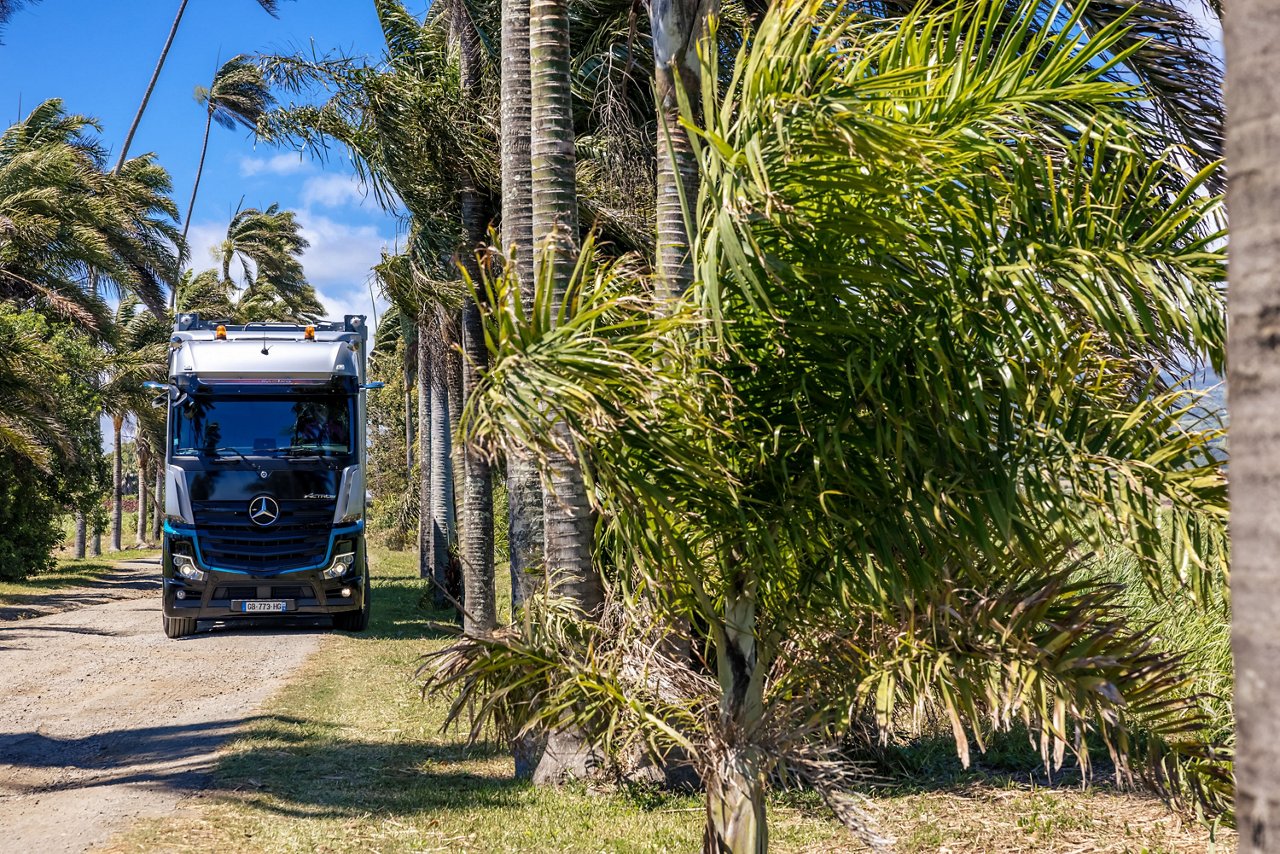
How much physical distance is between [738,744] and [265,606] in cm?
1094

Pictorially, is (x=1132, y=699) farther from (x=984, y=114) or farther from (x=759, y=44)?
(x=759, y=44)

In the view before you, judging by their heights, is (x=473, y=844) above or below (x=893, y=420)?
below

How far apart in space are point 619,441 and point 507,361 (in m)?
0.45

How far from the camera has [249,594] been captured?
13.5 metres

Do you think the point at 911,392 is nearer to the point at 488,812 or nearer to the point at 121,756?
the point at 488,812

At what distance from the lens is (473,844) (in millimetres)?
6449

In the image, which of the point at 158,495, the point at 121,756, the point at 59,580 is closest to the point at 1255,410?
the point at 121,756

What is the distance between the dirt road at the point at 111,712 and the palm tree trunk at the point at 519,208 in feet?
9.12

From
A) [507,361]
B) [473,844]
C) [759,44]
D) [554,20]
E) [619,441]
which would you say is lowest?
[473,844]

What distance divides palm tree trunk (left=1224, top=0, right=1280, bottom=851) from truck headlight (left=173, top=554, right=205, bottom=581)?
13.4 m

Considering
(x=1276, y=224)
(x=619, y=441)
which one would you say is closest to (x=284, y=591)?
(x=619, y=441)

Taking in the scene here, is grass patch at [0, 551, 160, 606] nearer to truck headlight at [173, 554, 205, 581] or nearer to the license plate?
truck headlight at [173, 554, 205, 581]

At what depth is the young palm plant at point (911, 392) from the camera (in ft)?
10.3

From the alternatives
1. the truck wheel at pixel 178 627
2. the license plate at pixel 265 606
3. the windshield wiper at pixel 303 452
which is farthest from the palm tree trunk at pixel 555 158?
the truck wheel at pixel 178 627
